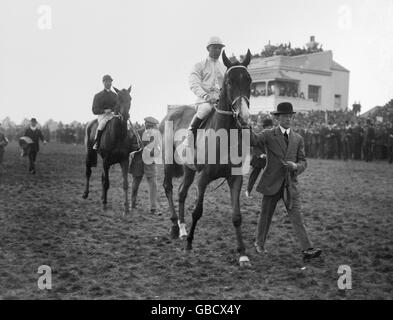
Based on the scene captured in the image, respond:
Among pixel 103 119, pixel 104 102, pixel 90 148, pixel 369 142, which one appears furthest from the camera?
pixel 369 142

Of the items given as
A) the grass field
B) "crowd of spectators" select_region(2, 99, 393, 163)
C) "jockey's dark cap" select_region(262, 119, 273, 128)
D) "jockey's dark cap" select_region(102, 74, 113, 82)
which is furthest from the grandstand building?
"jockey's dark cap" select_region(262, 119, 273, 128)

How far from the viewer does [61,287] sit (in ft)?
17.0

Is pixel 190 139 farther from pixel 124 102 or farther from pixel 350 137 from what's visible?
pixel 350 137

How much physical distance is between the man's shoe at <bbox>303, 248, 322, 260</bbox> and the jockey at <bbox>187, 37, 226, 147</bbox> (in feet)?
7.52

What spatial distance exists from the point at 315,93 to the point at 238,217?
39443 millimetres

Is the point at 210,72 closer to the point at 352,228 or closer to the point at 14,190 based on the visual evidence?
the point at 352,228

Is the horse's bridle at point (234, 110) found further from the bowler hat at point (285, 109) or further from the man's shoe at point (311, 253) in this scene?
the man's shoe at point (311, 253)

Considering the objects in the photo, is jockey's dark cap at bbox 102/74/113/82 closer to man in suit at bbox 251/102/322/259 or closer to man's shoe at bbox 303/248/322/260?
man in suit at bbox 251/102/322/259

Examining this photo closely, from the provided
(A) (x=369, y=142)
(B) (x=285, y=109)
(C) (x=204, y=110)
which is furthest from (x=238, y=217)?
(A) (x=369, y=142)

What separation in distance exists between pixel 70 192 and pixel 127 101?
12.1 feet

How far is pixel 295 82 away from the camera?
140ft

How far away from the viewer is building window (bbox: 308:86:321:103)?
143 ft

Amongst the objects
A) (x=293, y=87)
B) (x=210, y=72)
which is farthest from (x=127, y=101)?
(x=293, y=87)

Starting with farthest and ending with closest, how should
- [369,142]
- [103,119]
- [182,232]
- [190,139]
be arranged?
[369,142], [103,119], [182,232], [190,139]
